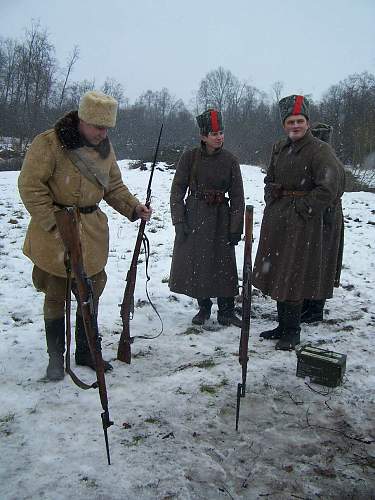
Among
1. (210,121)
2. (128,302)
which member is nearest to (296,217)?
(210,121)

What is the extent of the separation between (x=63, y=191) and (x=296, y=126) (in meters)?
2.23

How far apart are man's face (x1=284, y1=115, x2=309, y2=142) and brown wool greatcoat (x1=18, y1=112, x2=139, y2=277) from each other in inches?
66.8

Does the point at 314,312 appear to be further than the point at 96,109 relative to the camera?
Yes

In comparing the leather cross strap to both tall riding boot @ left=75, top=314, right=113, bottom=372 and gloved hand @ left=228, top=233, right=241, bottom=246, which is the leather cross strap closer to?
gloved hand @ left=228, top=233, right=241, bottom=246

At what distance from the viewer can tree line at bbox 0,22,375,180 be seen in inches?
1444

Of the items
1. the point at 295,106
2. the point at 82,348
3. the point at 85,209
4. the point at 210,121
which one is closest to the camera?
the point at 85,209

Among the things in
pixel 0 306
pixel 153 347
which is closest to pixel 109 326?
pixel 153 347

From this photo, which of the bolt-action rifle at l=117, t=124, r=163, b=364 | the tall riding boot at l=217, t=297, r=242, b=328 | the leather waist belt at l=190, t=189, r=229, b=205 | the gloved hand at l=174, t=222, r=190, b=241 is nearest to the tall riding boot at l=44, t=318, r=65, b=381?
the bolt-action rifle at l=117, t=124, r=163, b=364

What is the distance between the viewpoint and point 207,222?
15.3 ft

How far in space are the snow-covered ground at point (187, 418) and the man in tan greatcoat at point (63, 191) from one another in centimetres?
46

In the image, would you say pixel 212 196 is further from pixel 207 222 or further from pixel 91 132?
pixel 91 132

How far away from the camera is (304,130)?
4.08 meters

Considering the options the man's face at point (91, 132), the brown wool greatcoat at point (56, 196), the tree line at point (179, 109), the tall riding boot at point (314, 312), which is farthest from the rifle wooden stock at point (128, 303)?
the tree line at point (179, 109)

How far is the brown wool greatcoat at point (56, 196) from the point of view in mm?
3031
